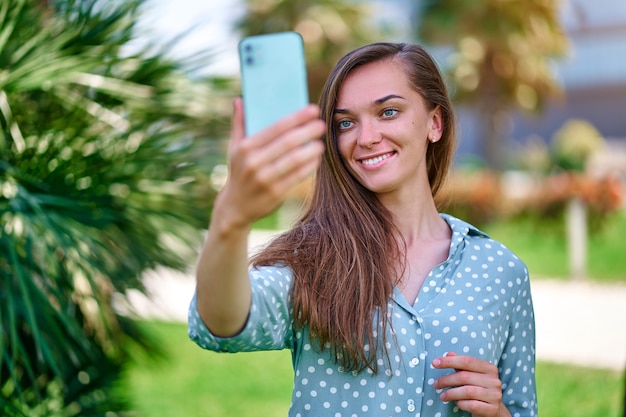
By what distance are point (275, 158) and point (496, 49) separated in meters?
18.5

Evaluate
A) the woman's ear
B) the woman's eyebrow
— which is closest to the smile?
the woman's eyebrow

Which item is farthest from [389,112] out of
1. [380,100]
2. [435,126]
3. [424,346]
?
[424,346]

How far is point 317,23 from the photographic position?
67.8 ft

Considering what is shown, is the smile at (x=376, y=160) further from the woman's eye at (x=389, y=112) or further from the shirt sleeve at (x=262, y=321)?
the shirt sleeve at (x=262, y=321)

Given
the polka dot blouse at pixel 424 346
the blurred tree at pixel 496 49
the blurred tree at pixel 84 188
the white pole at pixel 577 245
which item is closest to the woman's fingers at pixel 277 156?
the polka dot blouse at pixel 424 346

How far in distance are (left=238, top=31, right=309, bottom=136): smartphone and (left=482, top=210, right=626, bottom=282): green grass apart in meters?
9.73

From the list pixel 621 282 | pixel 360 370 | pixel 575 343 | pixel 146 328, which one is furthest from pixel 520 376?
pixel 621 282

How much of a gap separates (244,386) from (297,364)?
4.75 meters

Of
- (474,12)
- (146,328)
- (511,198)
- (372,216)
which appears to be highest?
(474,12)

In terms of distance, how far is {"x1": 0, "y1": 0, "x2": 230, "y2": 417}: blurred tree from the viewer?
337cm

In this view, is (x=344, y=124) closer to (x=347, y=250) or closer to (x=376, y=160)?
(x=376, y=160)

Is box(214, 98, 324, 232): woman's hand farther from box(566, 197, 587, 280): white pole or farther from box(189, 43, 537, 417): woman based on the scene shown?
box(566, 197, 587, 280): white pole

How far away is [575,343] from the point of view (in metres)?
7.20

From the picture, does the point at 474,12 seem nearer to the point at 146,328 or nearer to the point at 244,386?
the point at 244,386
